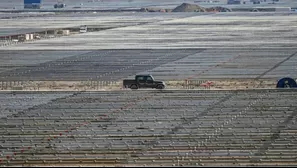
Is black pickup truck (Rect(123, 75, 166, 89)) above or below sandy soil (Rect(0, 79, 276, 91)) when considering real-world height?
above

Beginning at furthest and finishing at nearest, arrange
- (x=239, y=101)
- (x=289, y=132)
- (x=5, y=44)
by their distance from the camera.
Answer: (x=5, y=44) < (x=239, y=101) < (x=289, y=132)

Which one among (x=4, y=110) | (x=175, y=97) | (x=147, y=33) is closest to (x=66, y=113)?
(x=4, y=110)

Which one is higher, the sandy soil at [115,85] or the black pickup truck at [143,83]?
the black pickup truck at [143,83]

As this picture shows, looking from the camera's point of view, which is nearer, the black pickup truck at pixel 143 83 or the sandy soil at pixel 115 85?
the black pickup truck at pixel 143 83

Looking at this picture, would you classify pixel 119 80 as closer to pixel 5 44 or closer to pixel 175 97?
pixel 175 97

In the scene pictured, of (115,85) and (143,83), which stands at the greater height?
(143,83)

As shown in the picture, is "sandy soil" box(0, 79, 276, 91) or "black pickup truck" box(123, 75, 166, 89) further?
"sandy soil" box(0, 79, 276, 91)

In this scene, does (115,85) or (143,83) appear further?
(115,85)

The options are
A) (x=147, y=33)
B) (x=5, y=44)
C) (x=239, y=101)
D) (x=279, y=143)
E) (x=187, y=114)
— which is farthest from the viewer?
(x=147, y=33)
